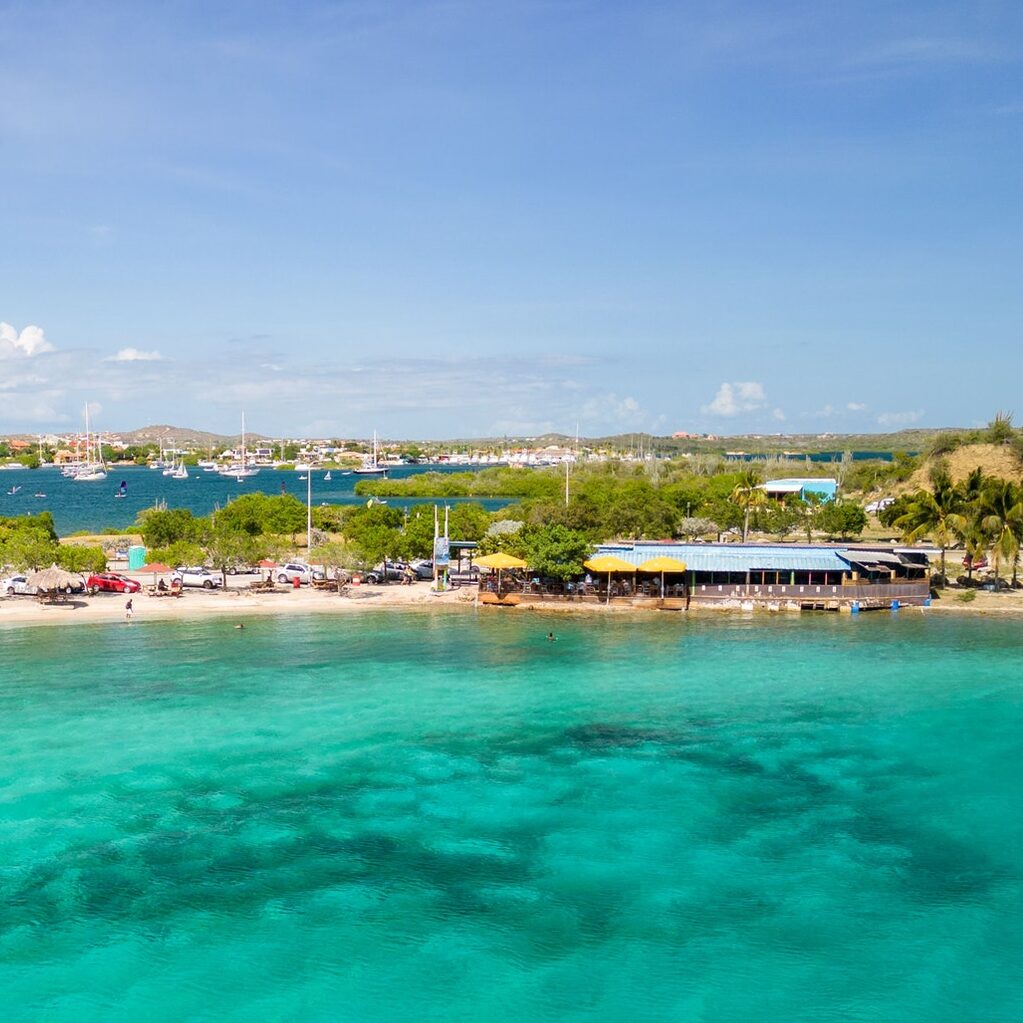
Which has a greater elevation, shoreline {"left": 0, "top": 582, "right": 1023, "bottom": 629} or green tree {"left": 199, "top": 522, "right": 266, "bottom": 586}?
green tree {"left": 199, "top": 522, "right": 266, "bottom": 586}

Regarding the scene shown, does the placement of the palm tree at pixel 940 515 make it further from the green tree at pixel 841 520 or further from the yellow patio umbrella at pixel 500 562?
the yellow patio umbrella at pixel 500 562

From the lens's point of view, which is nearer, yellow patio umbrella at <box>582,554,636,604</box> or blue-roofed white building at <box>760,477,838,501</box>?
yellow patio umbrella at <box>582,554,636,604</box>

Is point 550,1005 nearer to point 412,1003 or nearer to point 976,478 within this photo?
Answer: point 412,1003

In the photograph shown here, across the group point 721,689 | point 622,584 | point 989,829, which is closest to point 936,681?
point 721,689

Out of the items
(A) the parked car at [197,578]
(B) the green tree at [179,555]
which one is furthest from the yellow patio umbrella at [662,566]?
(B) the green tree at [179,555]

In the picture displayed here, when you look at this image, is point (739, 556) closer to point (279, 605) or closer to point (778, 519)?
point (778, 519)

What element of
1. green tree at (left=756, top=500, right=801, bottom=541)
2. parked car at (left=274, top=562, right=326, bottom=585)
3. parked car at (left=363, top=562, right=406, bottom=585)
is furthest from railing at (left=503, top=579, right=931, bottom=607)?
green tree at (left=756, top=500, right=801, bottom=541)

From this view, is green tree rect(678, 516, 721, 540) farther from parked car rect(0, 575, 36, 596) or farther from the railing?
parked car rect(0, 575, 36, 596)
